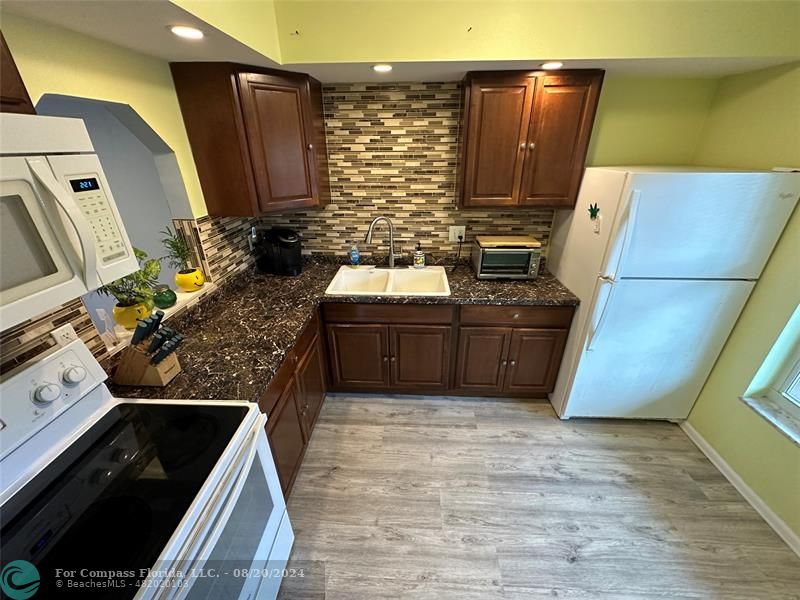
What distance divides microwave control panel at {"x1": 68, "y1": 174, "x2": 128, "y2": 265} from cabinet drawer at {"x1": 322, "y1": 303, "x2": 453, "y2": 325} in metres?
1.22

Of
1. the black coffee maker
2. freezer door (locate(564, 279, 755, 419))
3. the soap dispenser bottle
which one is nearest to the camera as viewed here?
freezer door (locate(564, 279, 755, 419))

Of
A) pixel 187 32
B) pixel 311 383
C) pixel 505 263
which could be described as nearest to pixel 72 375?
pixel 311 383

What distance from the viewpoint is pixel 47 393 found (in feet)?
2.93

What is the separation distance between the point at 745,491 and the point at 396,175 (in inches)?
108

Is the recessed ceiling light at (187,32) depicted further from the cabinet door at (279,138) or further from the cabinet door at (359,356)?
the cabinet door at (359,356)

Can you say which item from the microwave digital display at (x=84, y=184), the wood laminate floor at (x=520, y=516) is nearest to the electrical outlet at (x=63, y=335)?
the microwave digital display at (x=84, y=184)

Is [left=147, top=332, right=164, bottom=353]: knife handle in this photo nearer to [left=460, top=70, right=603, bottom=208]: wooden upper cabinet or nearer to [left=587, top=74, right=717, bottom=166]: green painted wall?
[left=460, top=70, right=603, bottom=208]: wooden upper cabinet

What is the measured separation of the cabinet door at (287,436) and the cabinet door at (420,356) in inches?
29.4

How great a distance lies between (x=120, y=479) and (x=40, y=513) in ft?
0.51

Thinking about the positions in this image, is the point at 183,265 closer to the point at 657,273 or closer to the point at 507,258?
the point at 507,258

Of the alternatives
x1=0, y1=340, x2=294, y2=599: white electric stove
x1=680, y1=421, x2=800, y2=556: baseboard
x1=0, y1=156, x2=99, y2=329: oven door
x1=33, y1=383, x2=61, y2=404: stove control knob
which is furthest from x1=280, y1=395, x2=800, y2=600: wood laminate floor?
x1=0, y1=156, x2=99, y2=329: oven door

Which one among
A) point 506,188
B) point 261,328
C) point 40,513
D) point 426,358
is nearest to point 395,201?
point 506,188

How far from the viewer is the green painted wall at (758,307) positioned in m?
1.51

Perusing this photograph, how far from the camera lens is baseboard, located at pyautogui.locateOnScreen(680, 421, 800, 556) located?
4.87 feet
